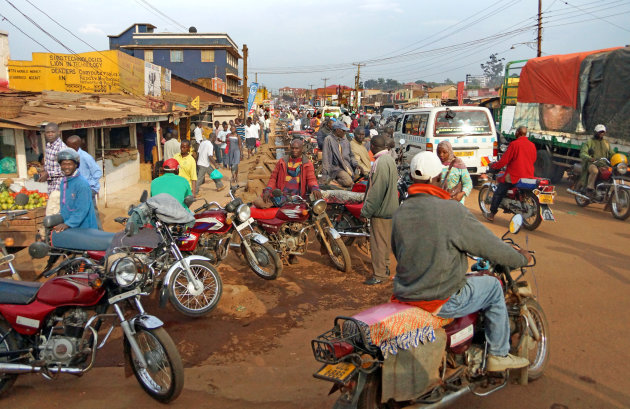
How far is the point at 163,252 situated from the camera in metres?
4.82

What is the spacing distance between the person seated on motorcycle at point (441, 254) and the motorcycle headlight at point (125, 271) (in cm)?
180

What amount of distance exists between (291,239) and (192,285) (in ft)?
6.34

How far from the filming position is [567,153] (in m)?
12.1

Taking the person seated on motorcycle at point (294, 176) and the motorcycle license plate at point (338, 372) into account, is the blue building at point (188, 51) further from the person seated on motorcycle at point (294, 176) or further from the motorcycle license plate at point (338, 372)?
the motorcycle license plate at point (338, 372)

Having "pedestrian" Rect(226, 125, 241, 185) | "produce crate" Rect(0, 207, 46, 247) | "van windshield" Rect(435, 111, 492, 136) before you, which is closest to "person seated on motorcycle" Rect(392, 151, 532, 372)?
"produce crate" Rect(0, 207, 46, 247)

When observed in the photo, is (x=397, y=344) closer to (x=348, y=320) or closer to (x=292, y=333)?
(x=348, y=320)

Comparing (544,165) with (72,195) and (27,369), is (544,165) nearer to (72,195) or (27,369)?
(72,195)

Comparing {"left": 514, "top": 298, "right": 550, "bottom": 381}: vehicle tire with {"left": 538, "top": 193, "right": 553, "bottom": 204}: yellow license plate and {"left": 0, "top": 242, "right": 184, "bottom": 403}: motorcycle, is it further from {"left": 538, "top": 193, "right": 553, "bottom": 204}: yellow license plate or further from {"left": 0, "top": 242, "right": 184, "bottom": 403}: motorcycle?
{"left": 538, "top": 193, "right": 553, "bottom": 204}: yellow license plate

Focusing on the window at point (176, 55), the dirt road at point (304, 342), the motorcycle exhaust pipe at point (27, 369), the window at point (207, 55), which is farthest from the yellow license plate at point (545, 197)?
the window at point (176, 55)

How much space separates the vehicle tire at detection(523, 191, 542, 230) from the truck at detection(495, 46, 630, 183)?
11.9 feet

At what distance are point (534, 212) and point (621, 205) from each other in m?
2.05

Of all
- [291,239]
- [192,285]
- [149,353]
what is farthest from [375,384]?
[291,239]

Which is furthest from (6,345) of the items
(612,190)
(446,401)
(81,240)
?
(612,190)

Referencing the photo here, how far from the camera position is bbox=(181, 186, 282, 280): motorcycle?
5605 mm
